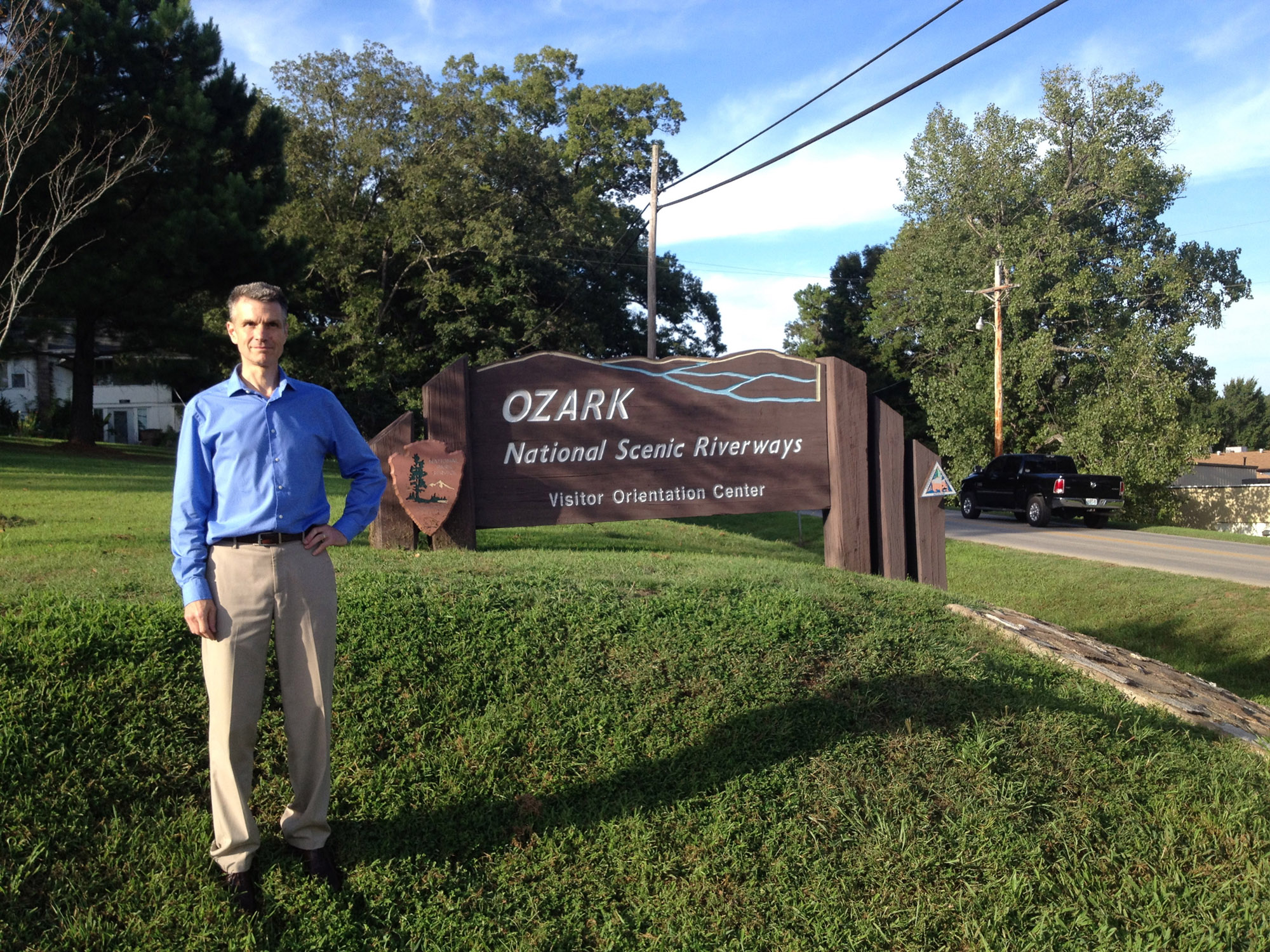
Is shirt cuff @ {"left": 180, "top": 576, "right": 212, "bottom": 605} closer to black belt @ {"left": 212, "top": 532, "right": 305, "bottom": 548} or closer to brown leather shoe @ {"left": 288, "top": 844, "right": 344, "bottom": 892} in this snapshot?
black belt @ {"left": 212, "top": 532, "right": 305, "bottom": 548}

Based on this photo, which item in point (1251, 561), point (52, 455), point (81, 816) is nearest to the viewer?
point (81, 816)

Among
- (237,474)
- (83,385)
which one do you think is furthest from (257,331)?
(83,385)

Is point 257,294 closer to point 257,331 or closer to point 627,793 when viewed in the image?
point 257,331

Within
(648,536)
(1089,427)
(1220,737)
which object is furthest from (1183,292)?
(1220,737)

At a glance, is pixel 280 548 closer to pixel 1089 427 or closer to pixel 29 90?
pixel 29 90

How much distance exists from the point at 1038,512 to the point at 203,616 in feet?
69.4

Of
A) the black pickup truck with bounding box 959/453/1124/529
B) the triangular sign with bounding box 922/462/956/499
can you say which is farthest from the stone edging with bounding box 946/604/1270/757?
the black pickup truck with bounding box 959/453/1124/529

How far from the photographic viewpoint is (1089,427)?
85.7ft

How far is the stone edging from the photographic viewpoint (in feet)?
17.6

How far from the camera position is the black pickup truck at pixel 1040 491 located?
816 inches

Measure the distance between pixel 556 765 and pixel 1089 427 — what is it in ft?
83.7

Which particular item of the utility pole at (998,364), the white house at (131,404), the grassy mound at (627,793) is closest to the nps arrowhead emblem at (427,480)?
the grassy mound at (627,793)

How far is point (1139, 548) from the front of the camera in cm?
1673

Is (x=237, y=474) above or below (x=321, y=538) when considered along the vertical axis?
above
